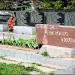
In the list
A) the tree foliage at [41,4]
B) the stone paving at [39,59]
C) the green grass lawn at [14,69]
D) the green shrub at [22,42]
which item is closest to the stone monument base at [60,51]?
the stone paving at [39,59]

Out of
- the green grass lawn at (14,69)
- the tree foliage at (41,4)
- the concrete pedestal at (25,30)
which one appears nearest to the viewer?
the green grass lawn at (14,69)

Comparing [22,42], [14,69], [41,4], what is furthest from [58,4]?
[14,69]

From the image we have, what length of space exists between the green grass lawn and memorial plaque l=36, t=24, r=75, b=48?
2.51 metres

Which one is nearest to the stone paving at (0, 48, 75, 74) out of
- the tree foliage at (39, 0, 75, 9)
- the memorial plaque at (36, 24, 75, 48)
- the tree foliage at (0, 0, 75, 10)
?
the memorial plaque at (36, 24, 75, 48)

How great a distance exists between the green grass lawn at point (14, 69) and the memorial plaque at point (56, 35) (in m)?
2.51

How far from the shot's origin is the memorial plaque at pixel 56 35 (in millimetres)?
15695

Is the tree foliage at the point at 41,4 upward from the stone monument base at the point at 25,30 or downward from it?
upward

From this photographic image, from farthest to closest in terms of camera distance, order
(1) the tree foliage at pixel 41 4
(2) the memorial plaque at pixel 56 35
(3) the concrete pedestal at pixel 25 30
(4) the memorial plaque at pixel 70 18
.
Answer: (1) the tree foliage at pixel 41 4, (4) the memorial plaque at pixel 70 18, (3) the concrete pedestal at pixel 25 30, (2) the memorial plaque at pixel 56 35

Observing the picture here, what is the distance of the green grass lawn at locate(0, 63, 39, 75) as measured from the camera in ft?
41.8

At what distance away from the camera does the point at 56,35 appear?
53.3ft

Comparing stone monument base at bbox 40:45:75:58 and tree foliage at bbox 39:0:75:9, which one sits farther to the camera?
tree foliage at bbox 39:0:75:9

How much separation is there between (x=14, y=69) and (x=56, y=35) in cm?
340

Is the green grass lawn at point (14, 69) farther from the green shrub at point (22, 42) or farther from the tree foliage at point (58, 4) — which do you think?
the tree foliage at point (58, 4)

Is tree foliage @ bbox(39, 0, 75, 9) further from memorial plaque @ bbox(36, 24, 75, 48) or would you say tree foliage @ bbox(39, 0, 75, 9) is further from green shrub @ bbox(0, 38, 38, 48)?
memorial plaque @ bbox(36, 24, 75, 48)
